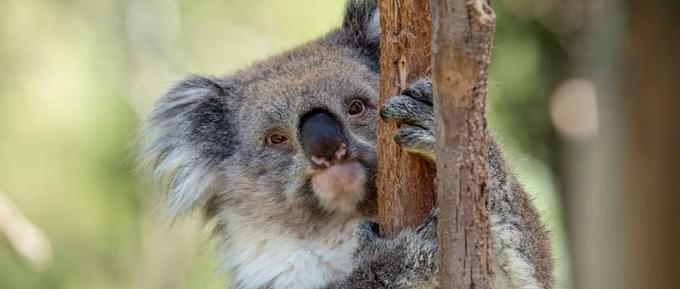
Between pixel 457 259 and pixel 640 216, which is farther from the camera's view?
pixel 640 216

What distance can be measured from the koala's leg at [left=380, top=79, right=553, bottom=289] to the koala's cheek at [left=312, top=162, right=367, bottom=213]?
0.49 meters

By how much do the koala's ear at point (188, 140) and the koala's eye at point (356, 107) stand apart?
0.73m

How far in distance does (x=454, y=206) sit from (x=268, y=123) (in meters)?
1.68

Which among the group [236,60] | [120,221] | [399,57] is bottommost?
[120,221]

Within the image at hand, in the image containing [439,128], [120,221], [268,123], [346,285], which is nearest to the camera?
[439,128]

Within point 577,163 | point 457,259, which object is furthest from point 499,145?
point 577,163

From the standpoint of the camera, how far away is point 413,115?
336 cm

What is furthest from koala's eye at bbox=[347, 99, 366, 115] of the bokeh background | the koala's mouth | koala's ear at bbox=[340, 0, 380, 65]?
the bokeh background

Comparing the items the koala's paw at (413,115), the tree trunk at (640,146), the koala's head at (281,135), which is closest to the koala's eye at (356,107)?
the koala's head at (281,135)

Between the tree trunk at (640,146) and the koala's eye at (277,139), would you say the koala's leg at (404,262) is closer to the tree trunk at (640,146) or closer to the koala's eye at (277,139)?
the koala's eye at (277,139)

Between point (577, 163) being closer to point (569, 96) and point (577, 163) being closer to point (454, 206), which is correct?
point (569, 96)

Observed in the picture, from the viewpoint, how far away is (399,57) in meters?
3.34

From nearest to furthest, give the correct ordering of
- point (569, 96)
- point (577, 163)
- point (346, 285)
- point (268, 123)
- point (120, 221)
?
1. point (346, 285)
2. point (268, 123)
3. point (577, 163)
4. point (569, 96)
5. point (120, 221)

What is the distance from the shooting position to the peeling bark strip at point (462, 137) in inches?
100
